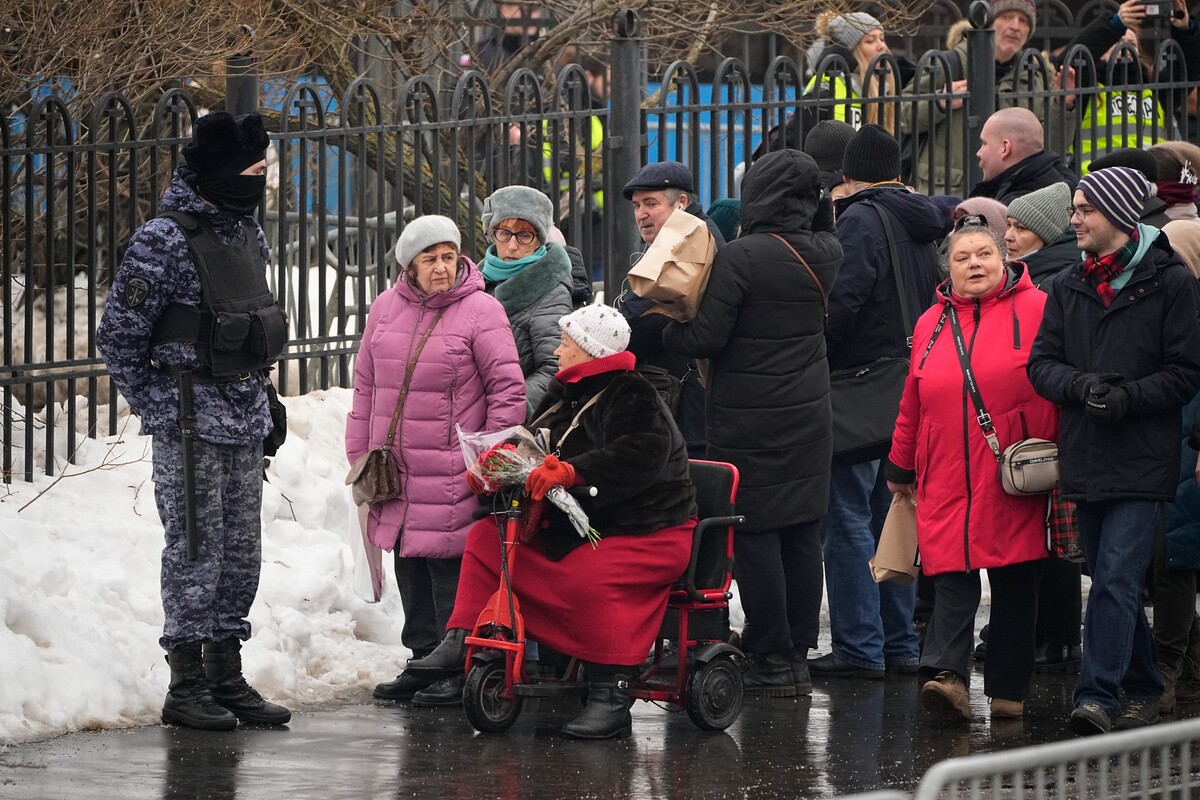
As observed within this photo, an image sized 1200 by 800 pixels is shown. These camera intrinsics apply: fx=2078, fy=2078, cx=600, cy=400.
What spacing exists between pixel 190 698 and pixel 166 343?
1203 millimetres

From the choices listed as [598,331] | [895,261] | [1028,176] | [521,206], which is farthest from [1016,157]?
[598,331]

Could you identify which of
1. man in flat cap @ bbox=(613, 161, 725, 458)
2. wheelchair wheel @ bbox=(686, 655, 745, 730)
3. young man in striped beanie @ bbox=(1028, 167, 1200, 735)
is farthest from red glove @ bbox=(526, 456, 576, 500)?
young man in striped beanie @ bbox=(1028, 167, 1200, 735)

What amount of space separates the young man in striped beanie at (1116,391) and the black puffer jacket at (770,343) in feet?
3.14

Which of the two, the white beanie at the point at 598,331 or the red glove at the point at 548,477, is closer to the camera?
the red glove at the point at 548,477

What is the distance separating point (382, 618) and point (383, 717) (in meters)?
1.08

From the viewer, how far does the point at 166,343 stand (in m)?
7.03

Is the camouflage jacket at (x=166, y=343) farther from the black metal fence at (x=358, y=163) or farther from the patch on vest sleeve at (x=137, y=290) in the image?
the black metal fence at (x=358, y=163)

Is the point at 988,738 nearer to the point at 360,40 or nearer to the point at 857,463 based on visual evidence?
the point at 857,463

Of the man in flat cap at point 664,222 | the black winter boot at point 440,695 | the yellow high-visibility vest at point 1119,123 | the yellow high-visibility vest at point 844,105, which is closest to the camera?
the black winter boot at point 440,695

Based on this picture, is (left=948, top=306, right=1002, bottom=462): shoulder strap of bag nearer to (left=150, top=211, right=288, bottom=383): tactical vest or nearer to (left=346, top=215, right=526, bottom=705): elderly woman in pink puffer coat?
(left=346, top=215, right=526, bottom=705): elderly woman in pink puffer coat

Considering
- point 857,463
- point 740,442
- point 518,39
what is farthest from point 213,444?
point 518,39

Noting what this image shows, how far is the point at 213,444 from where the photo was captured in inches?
279

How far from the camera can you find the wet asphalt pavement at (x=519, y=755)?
621 cm

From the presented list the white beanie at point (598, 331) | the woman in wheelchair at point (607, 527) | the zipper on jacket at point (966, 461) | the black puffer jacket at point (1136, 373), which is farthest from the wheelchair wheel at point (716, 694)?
the black puffer jacket at point (1136, 373)
